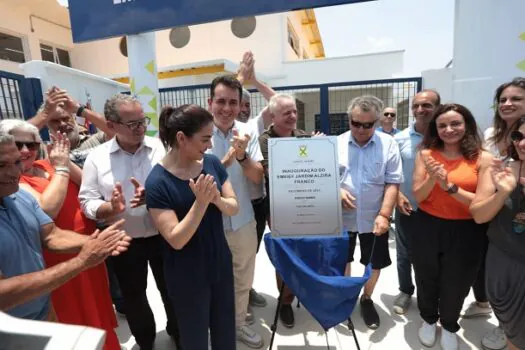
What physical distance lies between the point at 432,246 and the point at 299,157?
3.75 feet

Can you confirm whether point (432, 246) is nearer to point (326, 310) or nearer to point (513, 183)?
point (513, 183)

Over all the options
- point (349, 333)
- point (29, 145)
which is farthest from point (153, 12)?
point (349, 333)

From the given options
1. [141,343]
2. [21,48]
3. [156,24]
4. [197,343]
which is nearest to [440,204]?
[197,343]

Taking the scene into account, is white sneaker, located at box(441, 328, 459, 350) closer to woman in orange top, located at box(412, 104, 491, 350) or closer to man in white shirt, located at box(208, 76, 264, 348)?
woman in orange top, located at box(412, 104, 491, 350)

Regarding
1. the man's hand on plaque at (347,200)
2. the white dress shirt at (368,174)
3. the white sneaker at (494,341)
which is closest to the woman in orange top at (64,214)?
the man's hand on plaque at (347,200)

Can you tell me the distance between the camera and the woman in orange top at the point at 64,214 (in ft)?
5.48

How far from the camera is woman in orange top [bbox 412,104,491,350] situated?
2021 millimetres

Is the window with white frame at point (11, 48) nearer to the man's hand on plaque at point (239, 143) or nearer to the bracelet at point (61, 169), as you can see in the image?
the bracelet at point (61, 169)

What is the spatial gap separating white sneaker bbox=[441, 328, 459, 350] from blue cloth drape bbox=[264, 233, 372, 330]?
0.94m

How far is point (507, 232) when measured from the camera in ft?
5.70

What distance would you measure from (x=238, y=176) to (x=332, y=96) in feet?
14.4

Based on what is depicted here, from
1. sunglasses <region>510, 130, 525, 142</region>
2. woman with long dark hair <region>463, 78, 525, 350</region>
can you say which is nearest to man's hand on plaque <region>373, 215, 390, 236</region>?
woman with long dark hair <region>463, 78, 525, 350</region>

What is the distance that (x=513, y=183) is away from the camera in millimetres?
1651

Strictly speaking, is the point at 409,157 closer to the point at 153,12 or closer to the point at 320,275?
the point at 320,275
